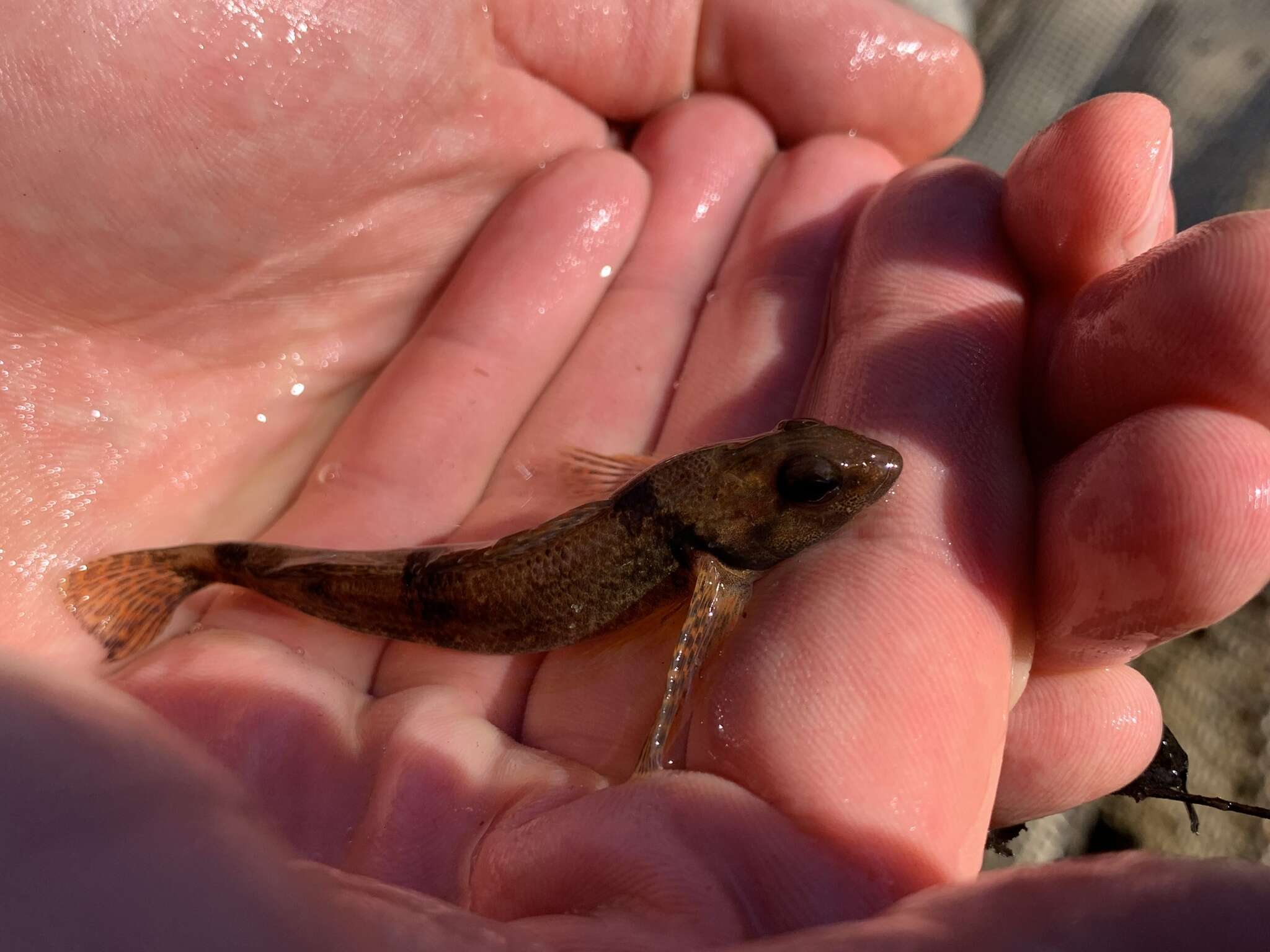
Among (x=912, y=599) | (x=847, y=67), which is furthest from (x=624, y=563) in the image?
(x=847, y=67)

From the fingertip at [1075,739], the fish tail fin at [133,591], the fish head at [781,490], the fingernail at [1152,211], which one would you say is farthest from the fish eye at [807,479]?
the fish tail fin at [133,591]

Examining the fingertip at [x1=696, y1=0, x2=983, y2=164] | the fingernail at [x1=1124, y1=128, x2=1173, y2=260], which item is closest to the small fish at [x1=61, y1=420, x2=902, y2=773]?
the fingernail at [x1=1124, y1=128, x2=1173, y2=260]

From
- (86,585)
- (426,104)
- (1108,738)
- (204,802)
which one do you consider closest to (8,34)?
(426,104)

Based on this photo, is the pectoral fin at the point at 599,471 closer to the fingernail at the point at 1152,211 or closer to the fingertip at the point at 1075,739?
the fingertip at the point at 1075,739

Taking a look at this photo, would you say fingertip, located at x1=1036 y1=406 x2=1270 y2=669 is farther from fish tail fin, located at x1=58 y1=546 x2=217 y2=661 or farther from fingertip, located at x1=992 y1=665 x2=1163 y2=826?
fish tail fin, located at x1=58 y1=546 x2=217 y2=661

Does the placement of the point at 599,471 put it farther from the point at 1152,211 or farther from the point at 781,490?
the point at 1152,211

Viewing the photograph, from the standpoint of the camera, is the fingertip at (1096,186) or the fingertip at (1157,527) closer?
the fingertip at (1157,527)

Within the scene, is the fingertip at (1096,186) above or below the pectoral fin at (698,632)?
above
